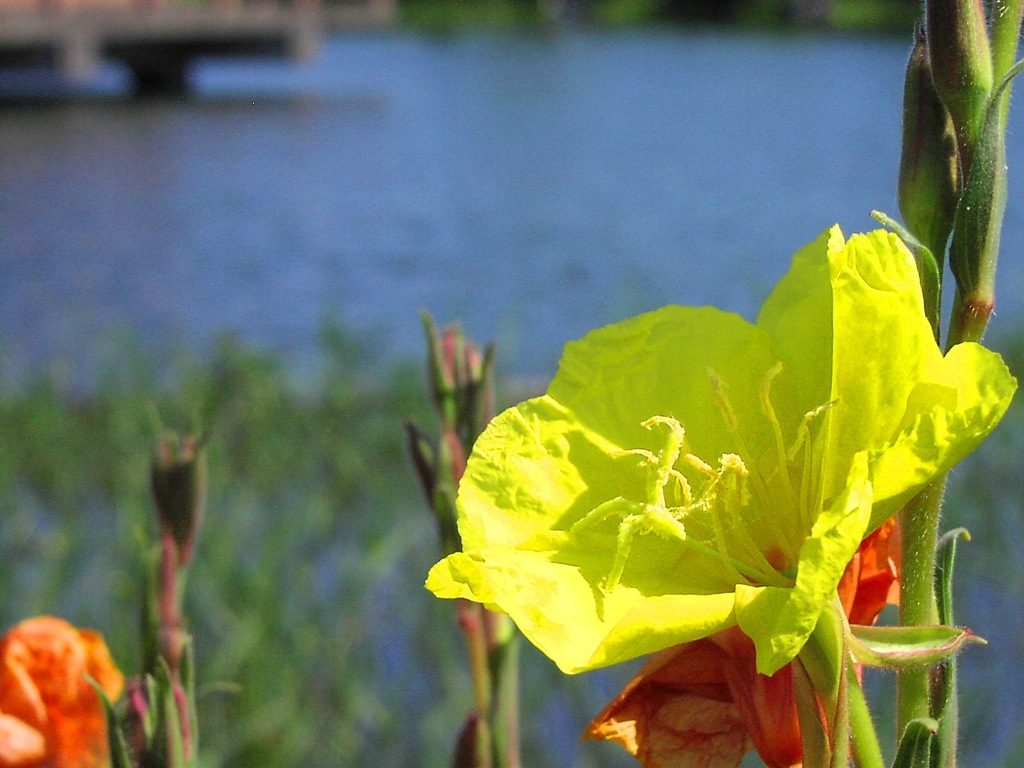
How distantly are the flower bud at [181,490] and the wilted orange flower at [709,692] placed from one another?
203 mm

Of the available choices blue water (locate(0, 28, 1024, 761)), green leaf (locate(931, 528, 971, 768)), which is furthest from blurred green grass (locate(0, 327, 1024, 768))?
green leaf (locate(931, 528, 971, 768))

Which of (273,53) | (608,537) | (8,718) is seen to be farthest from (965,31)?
(273,53)

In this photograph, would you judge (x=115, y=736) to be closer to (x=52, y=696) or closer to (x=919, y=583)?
(x=52, y=696)

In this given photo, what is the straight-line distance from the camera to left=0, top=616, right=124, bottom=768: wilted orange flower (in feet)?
1.80

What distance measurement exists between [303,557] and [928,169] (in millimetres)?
1960

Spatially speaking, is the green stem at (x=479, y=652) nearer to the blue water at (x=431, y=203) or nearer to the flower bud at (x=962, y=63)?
the flower bud at (x=962, y=63)

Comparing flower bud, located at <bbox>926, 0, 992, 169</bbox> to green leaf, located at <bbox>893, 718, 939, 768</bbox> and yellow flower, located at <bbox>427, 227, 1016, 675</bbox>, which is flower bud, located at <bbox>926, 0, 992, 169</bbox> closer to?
yellow flower, located at <bbox>427, 227, 1016, 675</bbox>

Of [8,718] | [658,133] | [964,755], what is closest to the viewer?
[8,718]

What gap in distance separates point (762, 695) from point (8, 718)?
0.33m

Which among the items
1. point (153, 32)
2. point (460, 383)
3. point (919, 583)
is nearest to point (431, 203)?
point (460, 383)

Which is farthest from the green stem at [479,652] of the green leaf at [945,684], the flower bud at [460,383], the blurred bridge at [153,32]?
the blurred bridge at [153,32]

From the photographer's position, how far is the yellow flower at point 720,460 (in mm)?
353

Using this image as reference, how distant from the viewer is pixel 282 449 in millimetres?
2760

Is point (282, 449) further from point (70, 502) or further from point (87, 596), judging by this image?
point (87, 596)
